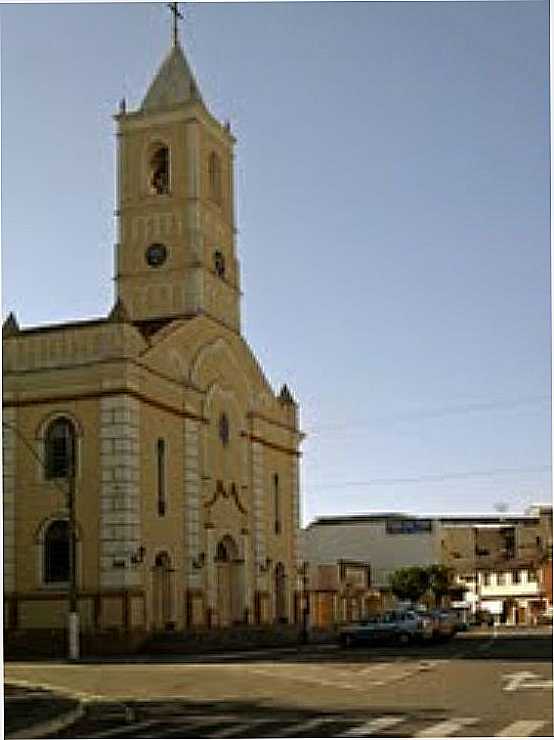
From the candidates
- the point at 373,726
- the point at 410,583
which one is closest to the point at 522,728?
the point at 373,726

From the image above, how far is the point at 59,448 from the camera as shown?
4141cm

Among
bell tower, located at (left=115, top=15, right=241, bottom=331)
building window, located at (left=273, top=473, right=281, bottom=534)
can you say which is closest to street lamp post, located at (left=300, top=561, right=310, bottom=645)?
building window, located at (left=273, top=473, right=281, bottom=534)

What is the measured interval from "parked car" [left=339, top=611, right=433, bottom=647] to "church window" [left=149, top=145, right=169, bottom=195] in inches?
773

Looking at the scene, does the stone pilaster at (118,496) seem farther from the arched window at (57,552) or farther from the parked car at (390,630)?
the parked car at (390,630)

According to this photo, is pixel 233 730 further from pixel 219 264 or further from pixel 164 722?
pixel 219 264

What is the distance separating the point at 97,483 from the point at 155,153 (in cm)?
1555

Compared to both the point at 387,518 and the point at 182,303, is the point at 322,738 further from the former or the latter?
the point at 387,518

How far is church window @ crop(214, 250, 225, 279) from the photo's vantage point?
50.5 m

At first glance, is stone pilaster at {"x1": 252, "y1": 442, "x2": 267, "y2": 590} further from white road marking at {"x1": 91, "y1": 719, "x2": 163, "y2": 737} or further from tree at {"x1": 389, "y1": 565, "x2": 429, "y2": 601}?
white road marking at {"x1": 91, "y1": 719, "x2": 163, "y2": 737}

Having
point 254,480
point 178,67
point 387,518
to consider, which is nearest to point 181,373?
point 254,480

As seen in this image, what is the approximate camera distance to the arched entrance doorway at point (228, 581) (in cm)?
4778

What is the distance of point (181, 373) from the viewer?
149 feet

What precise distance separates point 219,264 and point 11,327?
10914 millimetres

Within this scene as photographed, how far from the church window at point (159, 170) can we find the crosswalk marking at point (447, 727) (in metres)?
36.9
